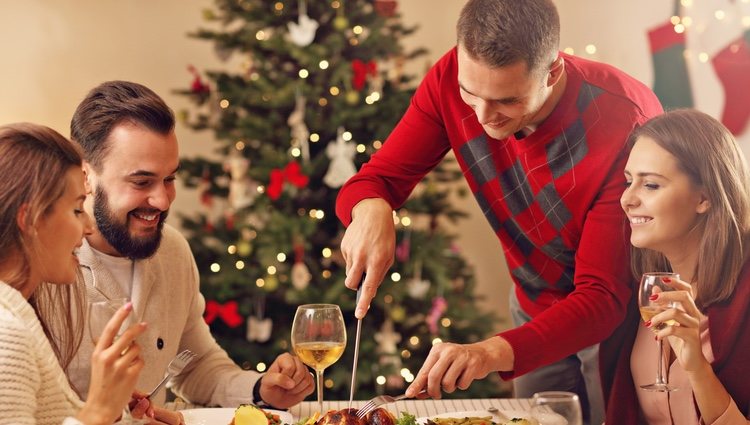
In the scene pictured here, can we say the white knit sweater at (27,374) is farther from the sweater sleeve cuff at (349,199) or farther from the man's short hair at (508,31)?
the man's short hair at (508,31)

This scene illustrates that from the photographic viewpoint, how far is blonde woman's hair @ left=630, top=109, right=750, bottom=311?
1688mm

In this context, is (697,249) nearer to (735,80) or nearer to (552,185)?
(552,185)

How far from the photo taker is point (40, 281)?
1.53m

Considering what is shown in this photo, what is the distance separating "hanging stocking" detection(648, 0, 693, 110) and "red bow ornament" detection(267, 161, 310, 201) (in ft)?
5.36

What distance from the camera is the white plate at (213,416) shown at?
1836 mm

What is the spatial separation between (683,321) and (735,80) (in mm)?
2641

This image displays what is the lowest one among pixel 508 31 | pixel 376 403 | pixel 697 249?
pixel 376 403

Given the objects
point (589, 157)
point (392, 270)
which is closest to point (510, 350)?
point (589, 157)

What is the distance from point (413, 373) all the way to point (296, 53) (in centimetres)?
150

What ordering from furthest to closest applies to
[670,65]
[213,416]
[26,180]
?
[670,65], [213,416], [26,180]

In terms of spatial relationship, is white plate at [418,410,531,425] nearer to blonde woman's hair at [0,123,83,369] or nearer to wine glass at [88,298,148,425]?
wine glass at [88,298,148,425]

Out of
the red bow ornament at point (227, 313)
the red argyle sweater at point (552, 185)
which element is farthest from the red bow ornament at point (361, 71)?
the red argyle sweater at point (552, 185)

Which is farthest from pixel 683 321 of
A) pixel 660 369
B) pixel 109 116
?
pixel 109 116

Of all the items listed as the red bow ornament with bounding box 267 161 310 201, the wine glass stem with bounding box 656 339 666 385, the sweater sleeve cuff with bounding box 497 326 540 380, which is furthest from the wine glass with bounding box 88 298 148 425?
the red bow ornament with bounding box 267 161 310 201
